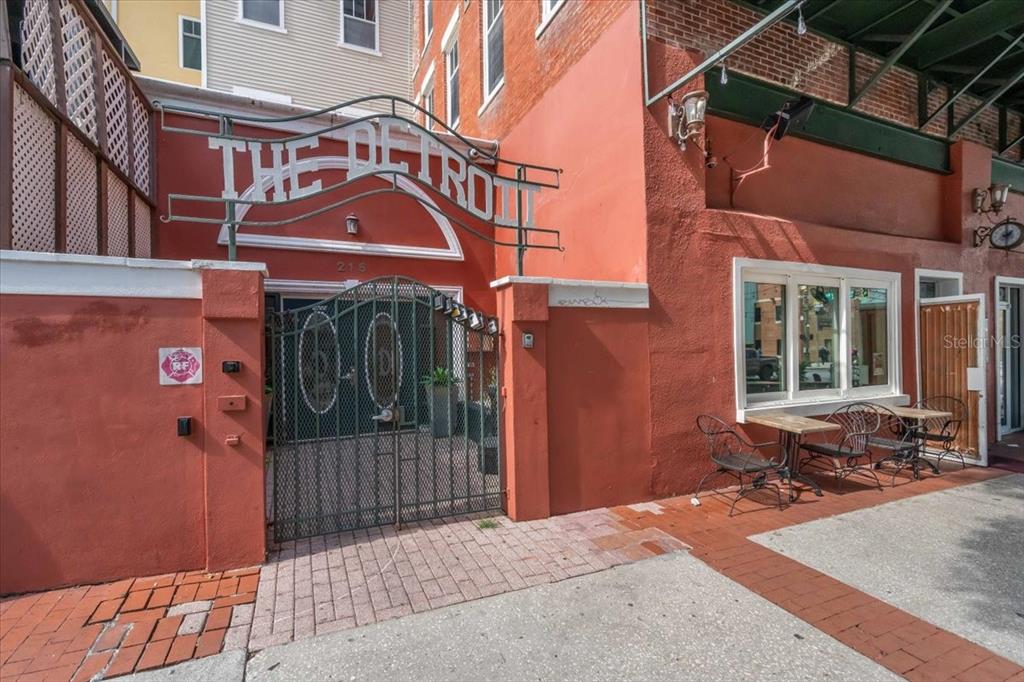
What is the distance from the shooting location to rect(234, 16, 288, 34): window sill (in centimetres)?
1190

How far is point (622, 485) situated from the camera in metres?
5.01

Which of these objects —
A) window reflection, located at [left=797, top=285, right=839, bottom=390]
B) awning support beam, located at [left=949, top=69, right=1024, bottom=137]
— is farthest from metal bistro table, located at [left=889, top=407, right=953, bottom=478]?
awning support beam, located at [left=949, top=69, right=1024, bottom=137]

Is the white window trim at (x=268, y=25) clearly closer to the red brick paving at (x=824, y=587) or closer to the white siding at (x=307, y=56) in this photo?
the white siding at (x=307, y=56)

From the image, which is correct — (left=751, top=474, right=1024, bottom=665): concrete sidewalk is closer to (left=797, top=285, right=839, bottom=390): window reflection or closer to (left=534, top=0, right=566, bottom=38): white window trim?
(left=797, top=285, right=839, bottom=390): window reflection

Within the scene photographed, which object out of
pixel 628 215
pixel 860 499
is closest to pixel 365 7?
pixel 628 215

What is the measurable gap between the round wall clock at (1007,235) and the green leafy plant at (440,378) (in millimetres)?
8766

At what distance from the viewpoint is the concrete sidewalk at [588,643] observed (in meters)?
2.62

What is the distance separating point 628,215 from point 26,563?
19.3ft

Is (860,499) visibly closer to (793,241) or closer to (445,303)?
(793,241)

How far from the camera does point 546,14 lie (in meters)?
6.97

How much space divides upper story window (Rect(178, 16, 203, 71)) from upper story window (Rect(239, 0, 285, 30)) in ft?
5.78

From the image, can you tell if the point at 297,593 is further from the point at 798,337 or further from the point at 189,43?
the point at 189,43

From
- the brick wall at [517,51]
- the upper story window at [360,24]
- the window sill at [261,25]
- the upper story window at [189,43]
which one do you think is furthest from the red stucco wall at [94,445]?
the upper story window at [189,43]

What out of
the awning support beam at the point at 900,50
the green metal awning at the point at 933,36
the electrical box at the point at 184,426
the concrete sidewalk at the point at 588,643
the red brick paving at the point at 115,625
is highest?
the green metal awning at the point at 933,36
